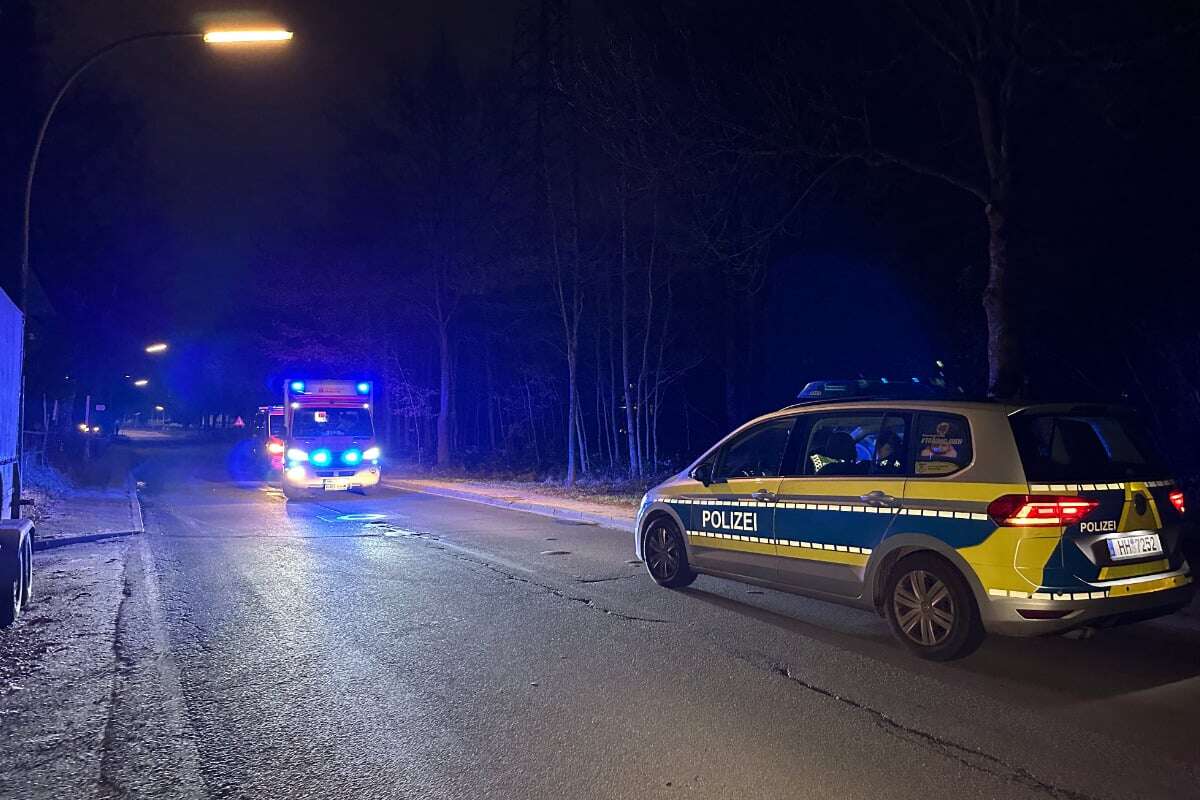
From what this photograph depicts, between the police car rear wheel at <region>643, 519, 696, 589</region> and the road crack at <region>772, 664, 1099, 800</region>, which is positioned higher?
the police car rear wheel at <region>643, 519, 696, 589</region>

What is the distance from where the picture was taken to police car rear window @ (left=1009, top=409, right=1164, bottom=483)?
5.62m

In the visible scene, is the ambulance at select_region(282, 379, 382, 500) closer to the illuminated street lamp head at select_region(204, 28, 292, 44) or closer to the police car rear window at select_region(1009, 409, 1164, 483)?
the illuminated street lamp head at select_region(204, 28, 292, 44)

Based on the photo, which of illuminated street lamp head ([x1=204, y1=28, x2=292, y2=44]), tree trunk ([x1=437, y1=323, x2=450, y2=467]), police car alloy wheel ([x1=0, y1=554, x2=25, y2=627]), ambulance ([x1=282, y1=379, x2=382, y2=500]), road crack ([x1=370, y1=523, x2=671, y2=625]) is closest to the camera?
police car alloy wheel ([x1=0, y1=554, x2=25, y2=627])

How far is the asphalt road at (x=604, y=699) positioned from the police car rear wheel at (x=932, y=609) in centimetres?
17

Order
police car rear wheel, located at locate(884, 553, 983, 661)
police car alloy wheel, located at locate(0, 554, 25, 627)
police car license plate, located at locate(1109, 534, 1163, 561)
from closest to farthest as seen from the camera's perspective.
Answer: police car license plate, located at locate(1109, 534, 1163, 561) < police car rear wheel, located at locate(884, 553, 983, 661) < police car alloy wheel, located at locate(0, 554, 25, 627)

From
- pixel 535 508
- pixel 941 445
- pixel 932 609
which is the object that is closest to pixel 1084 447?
pixel 941 445

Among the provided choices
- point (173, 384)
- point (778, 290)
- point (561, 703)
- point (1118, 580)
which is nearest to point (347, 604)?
point (561, 703)

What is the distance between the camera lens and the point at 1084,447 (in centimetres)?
594

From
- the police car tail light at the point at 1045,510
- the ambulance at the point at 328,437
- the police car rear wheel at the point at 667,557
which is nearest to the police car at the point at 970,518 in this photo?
the police car tail light at the point at 1045,510

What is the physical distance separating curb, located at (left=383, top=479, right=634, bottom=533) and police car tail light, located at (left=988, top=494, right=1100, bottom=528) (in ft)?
28.1

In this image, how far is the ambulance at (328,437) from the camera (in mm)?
19047

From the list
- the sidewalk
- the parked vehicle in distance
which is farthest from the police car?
the sidewalk

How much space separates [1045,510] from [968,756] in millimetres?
1824

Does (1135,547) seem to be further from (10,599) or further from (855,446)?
(10,599)
